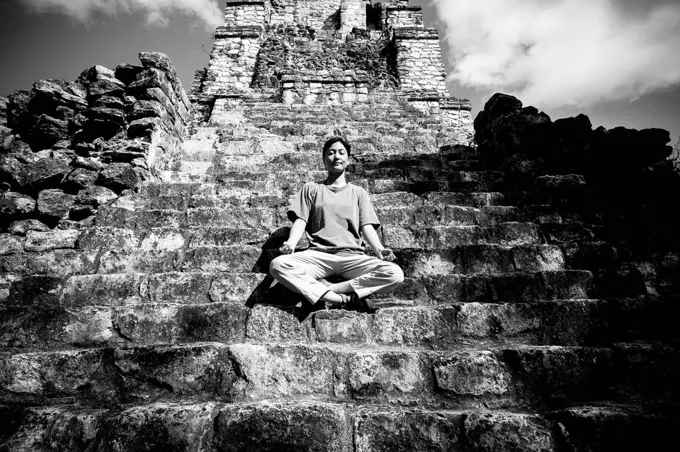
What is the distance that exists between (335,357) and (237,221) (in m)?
1.88

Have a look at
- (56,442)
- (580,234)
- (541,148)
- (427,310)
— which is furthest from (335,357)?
(541,148)

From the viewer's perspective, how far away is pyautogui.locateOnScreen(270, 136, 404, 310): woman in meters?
2.13

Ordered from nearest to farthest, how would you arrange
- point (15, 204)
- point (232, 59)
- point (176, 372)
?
point (176, 372), point (15, 204), point (232, 59)

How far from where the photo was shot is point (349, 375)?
1.84 metres

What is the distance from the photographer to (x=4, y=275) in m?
2.62

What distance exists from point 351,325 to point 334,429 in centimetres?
64

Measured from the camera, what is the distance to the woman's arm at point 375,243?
7.56 feet

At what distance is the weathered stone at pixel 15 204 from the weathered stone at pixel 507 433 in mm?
4359

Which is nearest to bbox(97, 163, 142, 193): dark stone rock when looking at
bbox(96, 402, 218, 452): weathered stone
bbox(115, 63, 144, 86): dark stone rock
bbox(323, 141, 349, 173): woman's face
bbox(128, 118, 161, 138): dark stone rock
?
bbox(128, 118, 161, 138): dark stone rock

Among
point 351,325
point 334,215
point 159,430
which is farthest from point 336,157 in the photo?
Answer: point 159,430

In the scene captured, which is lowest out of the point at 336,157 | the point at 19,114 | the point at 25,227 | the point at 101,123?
the point at 25,227

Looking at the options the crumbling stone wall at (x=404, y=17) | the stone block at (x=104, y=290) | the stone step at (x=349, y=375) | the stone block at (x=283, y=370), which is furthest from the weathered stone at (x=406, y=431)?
the crumbling stone wall at (x=404, y=17)

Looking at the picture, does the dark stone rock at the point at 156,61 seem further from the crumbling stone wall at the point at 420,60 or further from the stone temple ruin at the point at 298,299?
the crumbling stone wall at the point at 420,60

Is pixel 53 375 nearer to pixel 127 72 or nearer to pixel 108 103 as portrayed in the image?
pixel 108 103
